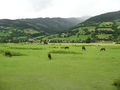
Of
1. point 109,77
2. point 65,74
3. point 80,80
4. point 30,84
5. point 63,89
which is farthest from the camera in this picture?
point 65,74

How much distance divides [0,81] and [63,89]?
7097 mm

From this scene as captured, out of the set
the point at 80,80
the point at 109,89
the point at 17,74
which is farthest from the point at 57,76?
the point at 109,89

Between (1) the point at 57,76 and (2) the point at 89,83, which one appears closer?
(2) the point at 89,83

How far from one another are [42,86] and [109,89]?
639cm

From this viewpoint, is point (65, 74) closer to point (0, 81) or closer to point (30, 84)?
point (30, 84)

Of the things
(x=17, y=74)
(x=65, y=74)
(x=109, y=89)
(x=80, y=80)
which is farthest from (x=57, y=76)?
(x=109, y=89)

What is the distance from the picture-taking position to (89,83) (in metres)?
20.1

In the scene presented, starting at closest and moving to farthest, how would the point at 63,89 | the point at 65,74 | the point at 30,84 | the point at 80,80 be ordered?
the point at 63,89, the point at 30,84, the point at 80,80, the point at 65,74

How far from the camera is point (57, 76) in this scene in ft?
75.4

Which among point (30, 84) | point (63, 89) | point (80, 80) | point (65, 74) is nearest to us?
point (63, 89)

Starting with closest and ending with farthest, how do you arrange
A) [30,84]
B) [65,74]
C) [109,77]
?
[30,84]
[109,77]
[65,74]

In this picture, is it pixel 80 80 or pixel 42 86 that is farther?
pixel 80 80

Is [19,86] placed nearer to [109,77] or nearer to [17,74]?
[17,74]

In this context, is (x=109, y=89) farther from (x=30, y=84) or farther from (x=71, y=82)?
(x=30, y=84)
